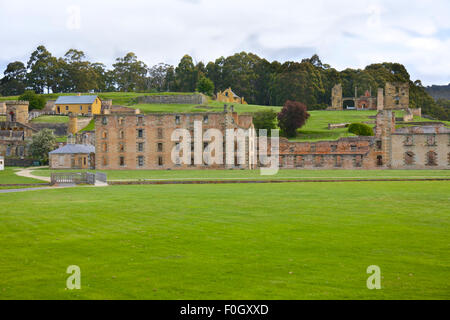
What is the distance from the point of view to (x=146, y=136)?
7950 centimetres

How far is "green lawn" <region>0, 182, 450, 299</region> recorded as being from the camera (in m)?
9.90

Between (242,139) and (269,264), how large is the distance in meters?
65.0

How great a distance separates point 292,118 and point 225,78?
6251 cm

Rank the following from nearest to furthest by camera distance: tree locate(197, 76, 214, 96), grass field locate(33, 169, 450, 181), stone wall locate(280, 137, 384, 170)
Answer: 1. grass field locate(33, 169, 450, 181)
2. stone wall locate(280, 137, 384, 170)
3. tree locate(197, 76, 214, 96)

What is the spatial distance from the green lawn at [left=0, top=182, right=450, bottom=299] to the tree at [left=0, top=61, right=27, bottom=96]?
154972 millimetres

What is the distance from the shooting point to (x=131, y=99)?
5468 inches

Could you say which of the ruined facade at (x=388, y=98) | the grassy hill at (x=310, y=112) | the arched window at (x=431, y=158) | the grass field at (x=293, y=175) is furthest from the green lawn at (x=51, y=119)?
the arched window at (x=431, y=158)

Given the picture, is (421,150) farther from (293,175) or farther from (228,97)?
(228,97)

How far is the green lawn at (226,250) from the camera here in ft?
32.5

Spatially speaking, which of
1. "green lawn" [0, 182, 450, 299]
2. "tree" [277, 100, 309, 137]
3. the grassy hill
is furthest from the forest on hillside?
"green lawn" [0, 182, 450, 299]

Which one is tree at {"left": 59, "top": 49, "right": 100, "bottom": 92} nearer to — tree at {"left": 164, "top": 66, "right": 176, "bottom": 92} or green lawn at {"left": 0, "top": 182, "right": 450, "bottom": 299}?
tree at {"left": 164, "top": 66, "right": 176, "bottom": 92}

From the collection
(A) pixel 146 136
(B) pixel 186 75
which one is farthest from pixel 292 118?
(B) pixel 186 75

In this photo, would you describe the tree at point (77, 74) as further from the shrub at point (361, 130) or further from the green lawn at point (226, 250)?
the green lawn at point (226, 250)

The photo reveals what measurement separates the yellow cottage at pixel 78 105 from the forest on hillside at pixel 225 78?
2747 centimetres
